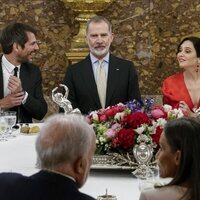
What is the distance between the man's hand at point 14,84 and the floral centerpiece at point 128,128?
1424 mm

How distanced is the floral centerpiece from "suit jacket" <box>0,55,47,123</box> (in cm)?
153

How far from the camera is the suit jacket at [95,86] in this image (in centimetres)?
514

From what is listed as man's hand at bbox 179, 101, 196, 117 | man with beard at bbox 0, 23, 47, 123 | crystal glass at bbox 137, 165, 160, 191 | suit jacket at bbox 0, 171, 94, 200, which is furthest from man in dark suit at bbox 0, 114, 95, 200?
man with beard at bbox 0, 23, 47, 123

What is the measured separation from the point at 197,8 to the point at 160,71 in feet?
2.56

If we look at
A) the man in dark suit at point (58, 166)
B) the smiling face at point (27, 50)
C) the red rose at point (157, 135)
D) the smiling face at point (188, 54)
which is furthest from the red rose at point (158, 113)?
the smiling face at point (27, 50)

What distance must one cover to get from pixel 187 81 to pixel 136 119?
2.12m

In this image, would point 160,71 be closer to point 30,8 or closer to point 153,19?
point 153,19

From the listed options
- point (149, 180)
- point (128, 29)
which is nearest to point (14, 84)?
point (149, 180)

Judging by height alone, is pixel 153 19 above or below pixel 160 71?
above

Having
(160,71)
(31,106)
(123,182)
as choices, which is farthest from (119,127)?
(160,71)

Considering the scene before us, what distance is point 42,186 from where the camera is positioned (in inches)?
84.3

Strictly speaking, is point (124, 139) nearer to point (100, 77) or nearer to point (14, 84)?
point (14, 84)

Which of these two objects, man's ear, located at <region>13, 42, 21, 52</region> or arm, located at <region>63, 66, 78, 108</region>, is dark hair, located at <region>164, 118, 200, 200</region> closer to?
arm, located at <region>63, 66, 78, 108</region>

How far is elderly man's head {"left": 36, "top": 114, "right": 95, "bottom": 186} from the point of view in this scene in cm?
216
